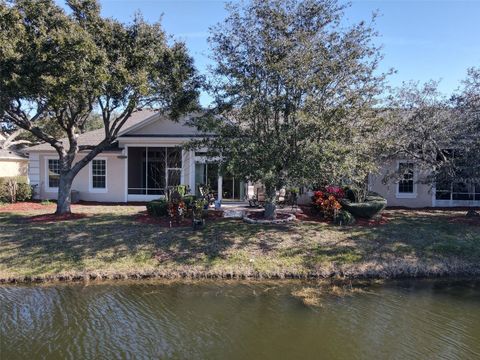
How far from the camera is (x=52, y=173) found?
2181 cm

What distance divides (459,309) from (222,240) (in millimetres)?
6717

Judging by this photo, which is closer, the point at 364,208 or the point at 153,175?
the point at 364,208

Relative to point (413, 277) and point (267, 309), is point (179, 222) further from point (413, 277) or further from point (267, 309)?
point (413, 277)

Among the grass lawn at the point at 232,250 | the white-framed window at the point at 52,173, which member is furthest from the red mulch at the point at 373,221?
the white-framed window at the point at 52,173

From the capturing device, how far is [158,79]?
48.6 ft

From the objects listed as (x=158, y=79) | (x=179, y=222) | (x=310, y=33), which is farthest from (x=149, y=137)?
(x=310, y=33)

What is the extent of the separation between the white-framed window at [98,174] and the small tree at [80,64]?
4990mm

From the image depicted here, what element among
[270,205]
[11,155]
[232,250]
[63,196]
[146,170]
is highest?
[11,155]

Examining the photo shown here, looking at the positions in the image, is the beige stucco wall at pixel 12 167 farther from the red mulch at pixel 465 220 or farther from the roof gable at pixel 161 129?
the red mulch at pixel 465 220

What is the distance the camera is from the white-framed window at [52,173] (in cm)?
2177

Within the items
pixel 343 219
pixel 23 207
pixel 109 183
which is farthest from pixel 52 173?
pixel 343 219

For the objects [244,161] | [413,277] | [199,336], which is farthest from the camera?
[244,161]

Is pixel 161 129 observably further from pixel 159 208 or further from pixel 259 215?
pixel 259 215

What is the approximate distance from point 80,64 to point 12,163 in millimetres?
17714
